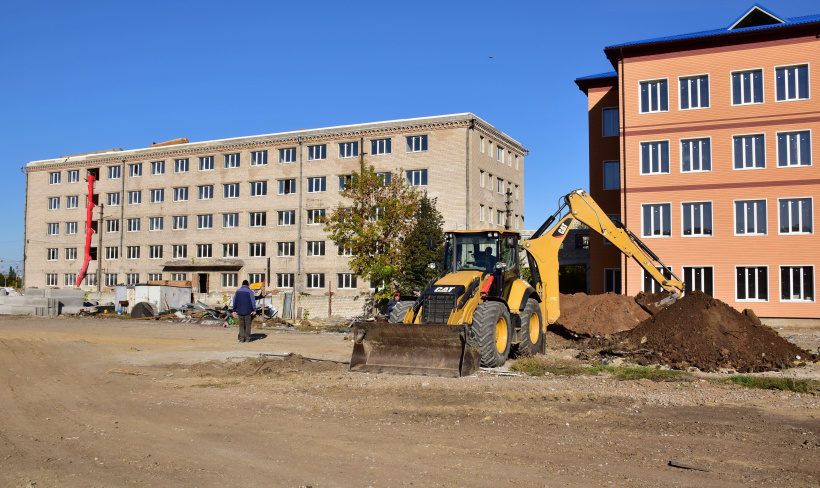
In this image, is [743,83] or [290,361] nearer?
[290,361]

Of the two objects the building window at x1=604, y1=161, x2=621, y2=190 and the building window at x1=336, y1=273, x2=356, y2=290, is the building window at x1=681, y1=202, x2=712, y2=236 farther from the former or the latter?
→ the building window at x1=336, y1=273, x2=356, y2=290

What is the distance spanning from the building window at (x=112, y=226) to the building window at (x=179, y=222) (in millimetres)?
7404

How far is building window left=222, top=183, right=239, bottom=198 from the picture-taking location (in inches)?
2379

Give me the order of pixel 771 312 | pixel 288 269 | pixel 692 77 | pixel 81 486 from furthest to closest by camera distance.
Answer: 1. pixel 288 269
2. pixel 692 77
3. pixel 771 312
4. pixel 81 486

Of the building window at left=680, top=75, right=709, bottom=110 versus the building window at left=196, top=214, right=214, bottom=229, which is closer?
the building window at left=680, top=75, right=709, bottom=110

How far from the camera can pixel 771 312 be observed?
3095 cm

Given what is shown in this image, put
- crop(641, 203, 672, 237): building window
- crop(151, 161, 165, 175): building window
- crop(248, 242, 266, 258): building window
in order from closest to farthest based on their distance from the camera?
crop(641, 203, 672, 237): building window
crop(248, 242, 266, 258): building window
crop(151, 161, 165, 175): building window

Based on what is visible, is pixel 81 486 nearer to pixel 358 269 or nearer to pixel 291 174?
pixel 358 269

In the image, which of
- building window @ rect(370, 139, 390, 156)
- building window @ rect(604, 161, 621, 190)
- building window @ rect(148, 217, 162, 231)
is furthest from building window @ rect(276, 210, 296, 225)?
building window @ rect(604, 161, 621, 190)

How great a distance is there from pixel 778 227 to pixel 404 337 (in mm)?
24849

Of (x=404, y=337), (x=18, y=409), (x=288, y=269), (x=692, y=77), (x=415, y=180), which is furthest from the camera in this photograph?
(x=288, y=269)

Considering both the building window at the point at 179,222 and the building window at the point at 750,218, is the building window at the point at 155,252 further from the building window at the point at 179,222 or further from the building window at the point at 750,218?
the building window at the point at 750,218

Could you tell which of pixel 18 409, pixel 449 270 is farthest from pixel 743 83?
pixel 18 409

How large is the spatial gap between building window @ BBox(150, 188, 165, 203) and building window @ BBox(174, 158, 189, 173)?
264 centimetres
